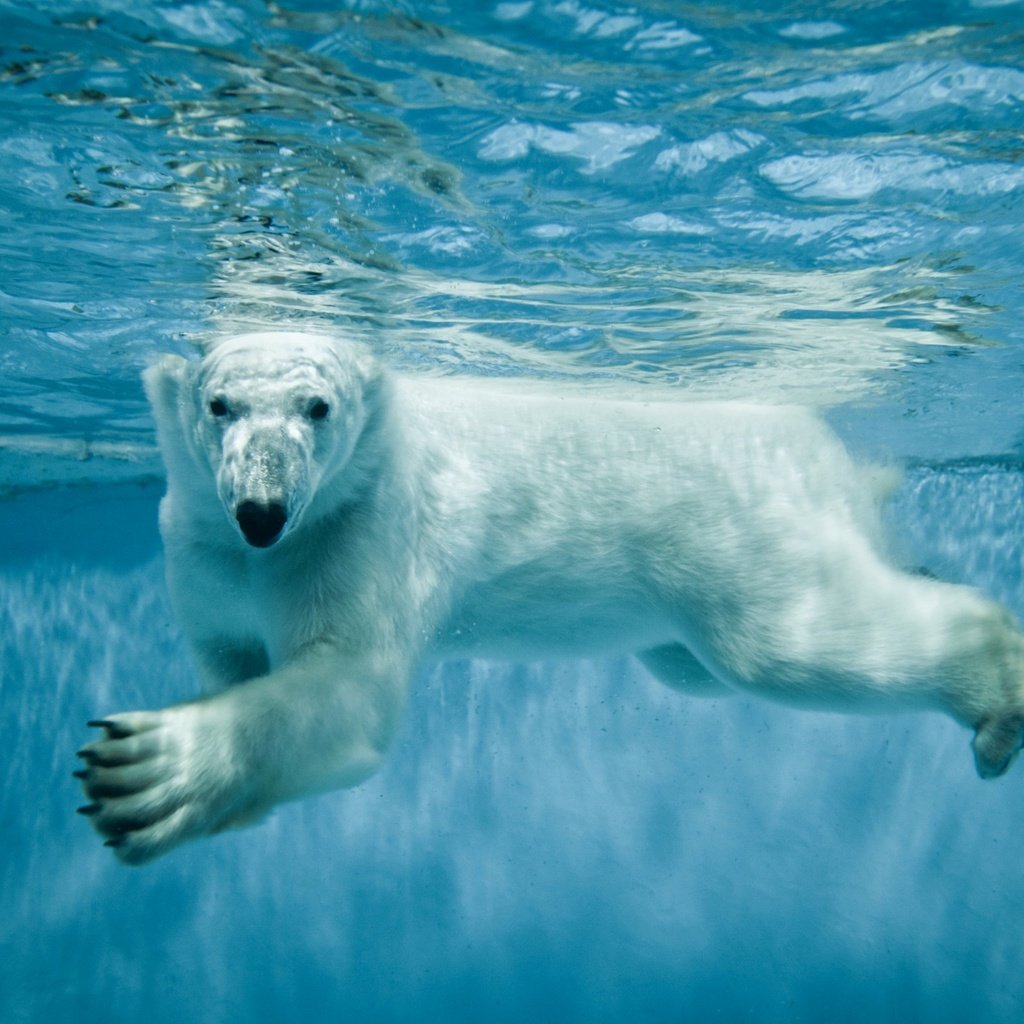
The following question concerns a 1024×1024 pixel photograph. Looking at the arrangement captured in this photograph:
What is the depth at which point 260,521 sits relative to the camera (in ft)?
9.44

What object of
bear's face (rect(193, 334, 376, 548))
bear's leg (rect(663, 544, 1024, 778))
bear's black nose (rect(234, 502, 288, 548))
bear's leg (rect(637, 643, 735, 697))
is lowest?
bear's leg (rect(637, 643, 735, 697))

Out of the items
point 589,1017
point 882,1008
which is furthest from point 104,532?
point 882,1008

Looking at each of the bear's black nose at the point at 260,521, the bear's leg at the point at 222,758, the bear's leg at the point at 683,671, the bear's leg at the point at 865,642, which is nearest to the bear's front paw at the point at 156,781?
the bear's leg at the point at 222,758

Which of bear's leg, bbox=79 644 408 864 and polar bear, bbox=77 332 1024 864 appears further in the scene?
polar bear, bbox=77 332 1024 864

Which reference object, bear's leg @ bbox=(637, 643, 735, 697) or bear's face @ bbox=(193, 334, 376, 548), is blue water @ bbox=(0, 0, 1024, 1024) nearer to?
bear's face @ bbox=(193, 334, 376, 548)

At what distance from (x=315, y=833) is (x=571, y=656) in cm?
869

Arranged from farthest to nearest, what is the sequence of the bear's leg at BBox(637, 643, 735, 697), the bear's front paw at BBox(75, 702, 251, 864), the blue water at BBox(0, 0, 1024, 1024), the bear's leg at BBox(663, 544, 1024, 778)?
the bear's leg at BBox(637, 643, 735, 697)
the bear's leg at BBox(663, 544, 1024, 778)
the blue water at BBox(0, 0, 1024, 1024)
the bear's front paw at BBox(75, 702, 251, 864)

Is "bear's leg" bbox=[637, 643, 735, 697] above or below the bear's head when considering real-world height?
below

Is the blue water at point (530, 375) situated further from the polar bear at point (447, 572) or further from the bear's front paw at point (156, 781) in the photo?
the bear's front paw at point (156, 781)

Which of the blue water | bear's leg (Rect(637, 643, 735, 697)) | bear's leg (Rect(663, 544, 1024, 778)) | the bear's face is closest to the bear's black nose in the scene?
the bear's face

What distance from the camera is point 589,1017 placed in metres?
11.1

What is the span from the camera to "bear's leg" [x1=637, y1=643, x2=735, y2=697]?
5.50 meters

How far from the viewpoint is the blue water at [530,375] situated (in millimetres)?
3641

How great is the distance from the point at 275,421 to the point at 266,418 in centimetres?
3
